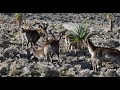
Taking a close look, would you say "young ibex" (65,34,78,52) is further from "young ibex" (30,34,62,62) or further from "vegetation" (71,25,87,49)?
"young ibex" (30,34,62,62)

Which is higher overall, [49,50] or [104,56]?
[49,50]

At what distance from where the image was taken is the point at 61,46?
9.05 m

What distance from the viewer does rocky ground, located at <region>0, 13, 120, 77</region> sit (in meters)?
8.59

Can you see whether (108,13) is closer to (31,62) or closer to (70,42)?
(70,42)

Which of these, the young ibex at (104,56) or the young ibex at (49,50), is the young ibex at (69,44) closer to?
the young ibex at (49,50)

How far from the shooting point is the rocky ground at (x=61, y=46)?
859 centimetres

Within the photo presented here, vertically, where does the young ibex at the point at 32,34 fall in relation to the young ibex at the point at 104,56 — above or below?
above

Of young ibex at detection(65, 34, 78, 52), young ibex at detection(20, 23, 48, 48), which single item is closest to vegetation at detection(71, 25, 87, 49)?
young ibex at detection(65, 34, 78, 52)

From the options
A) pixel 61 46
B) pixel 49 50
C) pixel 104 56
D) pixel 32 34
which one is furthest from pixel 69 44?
pixel 104 56

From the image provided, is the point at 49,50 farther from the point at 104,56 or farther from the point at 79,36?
the point at 104,56

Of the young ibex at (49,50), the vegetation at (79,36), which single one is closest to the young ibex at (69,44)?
the vegetation at (79,36)
